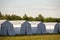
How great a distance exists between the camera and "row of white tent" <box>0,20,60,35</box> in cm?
665

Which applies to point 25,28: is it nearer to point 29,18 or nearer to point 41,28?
point 29,18

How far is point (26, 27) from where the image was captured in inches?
275

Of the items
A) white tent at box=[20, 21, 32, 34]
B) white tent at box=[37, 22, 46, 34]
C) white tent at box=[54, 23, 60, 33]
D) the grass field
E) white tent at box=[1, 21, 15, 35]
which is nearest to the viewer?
the grass field

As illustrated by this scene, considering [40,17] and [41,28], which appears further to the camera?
[41,28]

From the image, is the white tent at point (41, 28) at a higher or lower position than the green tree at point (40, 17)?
lower

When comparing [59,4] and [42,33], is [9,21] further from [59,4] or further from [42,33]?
[59,4]

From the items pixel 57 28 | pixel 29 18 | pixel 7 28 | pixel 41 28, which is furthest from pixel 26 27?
pixel 57 28

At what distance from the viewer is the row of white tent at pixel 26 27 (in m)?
6.65

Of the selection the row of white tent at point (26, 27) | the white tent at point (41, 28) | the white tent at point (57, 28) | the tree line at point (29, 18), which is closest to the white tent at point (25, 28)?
the row of white tent at point (26, 27)

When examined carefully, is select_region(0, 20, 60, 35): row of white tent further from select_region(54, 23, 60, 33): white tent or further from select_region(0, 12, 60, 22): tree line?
select_region(0, 12, 60, 22): tree line

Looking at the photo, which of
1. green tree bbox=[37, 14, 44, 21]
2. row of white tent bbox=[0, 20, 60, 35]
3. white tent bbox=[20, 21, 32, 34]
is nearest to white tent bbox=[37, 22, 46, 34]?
row of white tent bbox=[0, 20, 60, 35]

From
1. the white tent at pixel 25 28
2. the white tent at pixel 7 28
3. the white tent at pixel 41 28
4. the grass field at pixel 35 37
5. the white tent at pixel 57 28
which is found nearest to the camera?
the grass field at pixel 35 37

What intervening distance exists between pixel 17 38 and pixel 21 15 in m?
0.81

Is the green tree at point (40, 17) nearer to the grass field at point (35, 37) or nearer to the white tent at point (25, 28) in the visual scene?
the white tent at point (25, 28)
